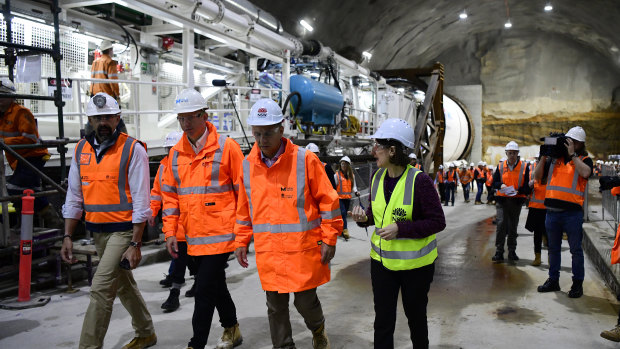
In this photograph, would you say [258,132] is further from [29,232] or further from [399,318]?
[29,232]

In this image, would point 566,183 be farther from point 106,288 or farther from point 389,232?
point 106,288

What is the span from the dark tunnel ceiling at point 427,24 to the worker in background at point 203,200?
11415mm

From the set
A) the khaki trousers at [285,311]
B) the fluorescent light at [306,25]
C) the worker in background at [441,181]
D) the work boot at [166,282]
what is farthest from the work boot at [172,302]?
the fluorescent light at [306,25]

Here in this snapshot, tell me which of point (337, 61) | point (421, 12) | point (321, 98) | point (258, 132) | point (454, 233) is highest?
point (421, 12)

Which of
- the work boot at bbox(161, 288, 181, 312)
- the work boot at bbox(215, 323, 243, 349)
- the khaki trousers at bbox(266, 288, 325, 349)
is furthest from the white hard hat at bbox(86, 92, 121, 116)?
the work boot at bbox(161, 288, 181, 312)

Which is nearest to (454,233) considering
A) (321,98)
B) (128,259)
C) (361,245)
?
(361,245)

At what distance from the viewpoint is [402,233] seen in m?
2.91

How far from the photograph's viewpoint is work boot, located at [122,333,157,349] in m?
3.78

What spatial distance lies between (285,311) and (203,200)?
0.92 m

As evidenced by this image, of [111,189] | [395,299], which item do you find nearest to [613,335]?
[395,299]

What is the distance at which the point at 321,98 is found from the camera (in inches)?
438

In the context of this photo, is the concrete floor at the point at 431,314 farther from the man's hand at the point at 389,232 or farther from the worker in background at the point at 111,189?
the man's hand at the point at 389,232

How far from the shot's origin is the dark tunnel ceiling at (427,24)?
1703 centimetres

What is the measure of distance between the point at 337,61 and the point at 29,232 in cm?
994
